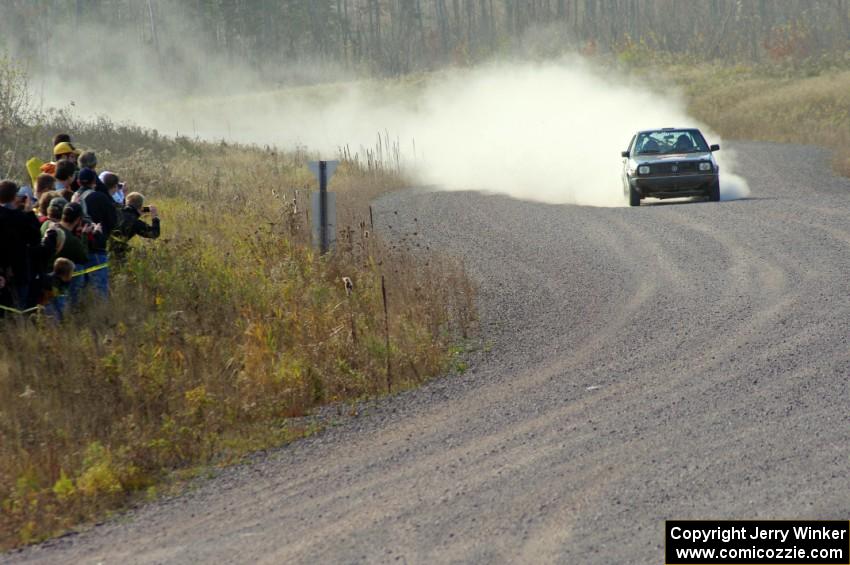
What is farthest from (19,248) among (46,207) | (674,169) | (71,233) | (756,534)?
(674,169)

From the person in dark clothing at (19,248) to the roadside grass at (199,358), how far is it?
34cm

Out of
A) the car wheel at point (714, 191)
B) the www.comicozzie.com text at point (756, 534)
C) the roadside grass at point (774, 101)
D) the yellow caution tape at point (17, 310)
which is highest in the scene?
the roadside grass at point (774, 101)

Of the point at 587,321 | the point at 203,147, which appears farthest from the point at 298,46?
the point at 587,321

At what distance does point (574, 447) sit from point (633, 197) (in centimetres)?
1754

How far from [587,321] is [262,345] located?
3.59 m

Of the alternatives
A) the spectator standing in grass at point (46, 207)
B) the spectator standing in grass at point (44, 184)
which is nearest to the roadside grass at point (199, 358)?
the spectator standing in grass at point (46, 207)

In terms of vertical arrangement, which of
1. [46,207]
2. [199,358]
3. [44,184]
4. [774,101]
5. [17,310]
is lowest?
[199,358]

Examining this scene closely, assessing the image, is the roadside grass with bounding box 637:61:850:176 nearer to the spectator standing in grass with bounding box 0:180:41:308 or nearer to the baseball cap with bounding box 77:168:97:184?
the baseball cap with bounding box 77:168:97:184

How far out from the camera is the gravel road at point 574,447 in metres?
6.09

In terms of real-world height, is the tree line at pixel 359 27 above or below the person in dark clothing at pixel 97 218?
above

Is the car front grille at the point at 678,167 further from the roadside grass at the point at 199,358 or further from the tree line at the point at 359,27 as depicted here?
the tree line at the point at 359,27

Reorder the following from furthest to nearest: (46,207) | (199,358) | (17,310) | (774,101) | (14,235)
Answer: (774,101)
(46,207)
(199,358)
(17,310)
(14,235)

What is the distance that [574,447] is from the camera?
7.64 metres

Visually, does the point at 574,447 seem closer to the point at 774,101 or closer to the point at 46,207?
the point at 46,207
